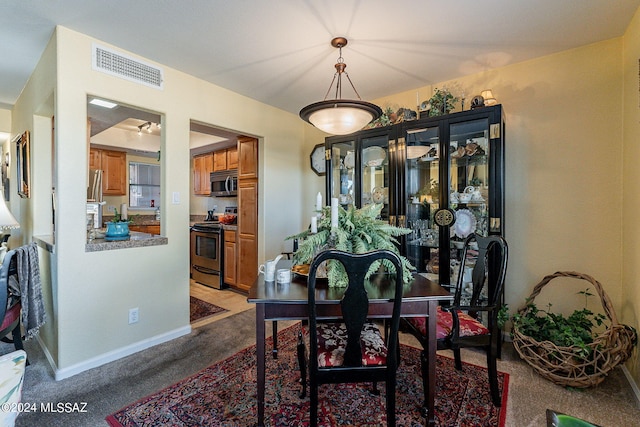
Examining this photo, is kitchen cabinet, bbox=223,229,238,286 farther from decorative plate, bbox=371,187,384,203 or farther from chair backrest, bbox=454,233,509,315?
chair backrest, bbox=454,233,509,315

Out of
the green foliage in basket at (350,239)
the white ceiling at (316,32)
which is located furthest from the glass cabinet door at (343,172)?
the green foliage in basket at (350,239)

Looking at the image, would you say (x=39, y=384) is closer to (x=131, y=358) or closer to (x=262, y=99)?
(x=131, y=358)

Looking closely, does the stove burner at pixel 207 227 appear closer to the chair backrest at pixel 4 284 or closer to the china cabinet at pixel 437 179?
the china cabinet at pixel 437 179

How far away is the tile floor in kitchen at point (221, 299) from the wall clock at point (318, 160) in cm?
186

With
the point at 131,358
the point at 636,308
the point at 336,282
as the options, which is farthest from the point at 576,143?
the point at 131,358

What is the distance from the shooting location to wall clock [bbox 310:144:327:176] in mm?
3963

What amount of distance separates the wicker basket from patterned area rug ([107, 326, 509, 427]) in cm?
26

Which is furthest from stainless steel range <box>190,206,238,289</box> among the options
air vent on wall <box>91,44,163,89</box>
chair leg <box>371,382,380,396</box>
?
chair leg <box>371,382,380,396</box>

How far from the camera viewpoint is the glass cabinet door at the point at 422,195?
283 cm

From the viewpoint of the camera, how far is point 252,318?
3182 mm

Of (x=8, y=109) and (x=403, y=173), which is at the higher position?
(x=8, y=109)

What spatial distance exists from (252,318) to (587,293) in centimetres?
287

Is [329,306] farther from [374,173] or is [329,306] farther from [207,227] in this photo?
[207,227]

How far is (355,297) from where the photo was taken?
54.0 inches
